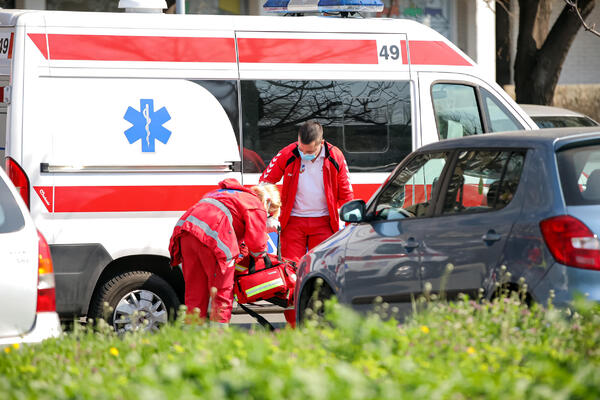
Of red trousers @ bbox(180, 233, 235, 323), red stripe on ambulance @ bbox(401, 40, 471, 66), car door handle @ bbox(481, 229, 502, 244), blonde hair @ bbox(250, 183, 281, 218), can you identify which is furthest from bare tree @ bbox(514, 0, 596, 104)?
car door handle @ bbox(481, 229, 502, 244)

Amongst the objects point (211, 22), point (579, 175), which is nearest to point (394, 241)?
point (579, 175)

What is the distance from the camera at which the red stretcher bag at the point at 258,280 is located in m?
7.10

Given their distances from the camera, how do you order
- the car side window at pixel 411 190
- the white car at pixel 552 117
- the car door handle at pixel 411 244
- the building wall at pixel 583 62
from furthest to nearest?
1. the building wall at pixel 583 62
2. the white car at pixel 552 117
3. the car side window at pixel 411 190
4. the car door handle at pixel 411 244

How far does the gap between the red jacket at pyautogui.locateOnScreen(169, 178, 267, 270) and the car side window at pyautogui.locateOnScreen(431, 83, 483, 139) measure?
83.0 inches

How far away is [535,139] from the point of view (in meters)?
5.45

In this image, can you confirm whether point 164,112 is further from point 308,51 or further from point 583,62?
point 583,62

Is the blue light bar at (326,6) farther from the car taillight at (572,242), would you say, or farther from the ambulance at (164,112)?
the car taillight at (572,242)

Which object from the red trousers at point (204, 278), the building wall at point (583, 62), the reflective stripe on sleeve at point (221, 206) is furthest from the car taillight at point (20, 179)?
the building wall at point (583, 62)

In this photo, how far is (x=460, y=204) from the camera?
19.0 feet

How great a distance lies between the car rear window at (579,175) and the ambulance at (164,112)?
9.32 ft

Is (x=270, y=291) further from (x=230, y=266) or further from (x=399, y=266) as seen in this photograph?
(x=399, y=266)

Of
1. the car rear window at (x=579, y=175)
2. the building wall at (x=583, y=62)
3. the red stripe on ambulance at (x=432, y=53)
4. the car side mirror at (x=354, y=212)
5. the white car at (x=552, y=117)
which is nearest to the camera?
the car rear window at (x=579, y=175)

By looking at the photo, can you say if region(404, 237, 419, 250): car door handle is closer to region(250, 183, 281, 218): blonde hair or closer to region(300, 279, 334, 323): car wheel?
region(300, 279, 334, 323): car wheel

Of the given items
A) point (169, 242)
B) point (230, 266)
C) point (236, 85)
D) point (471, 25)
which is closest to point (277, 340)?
point (230, 266)
